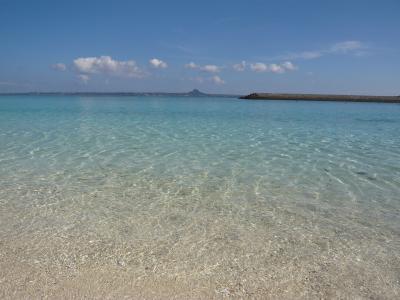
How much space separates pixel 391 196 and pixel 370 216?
4.15 ft

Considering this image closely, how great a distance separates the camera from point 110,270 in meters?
3.55

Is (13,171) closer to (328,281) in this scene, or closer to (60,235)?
(60,235)

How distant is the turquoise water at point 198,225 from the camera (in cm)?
339

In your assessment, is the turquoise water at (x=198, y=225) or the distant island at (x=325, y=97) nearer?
the turquoise water at (x=198, y=225)

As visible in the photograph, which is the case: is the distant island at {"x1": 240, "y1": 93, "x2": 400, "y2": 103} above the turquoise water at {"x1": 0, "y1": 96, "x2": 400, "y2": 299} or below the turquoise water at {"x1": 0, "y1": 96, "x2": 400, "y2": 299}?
below

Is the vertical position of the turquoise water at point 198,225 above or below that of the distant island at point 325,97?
above

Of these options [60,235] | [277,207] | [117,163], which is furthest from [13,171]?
[277,207]

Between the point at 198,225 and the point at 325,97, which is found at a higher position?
the point at 198,225

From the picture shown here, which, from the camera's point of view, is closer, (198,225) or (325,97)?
(198,225)

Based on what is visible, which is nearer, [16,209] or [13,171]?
[16,209]

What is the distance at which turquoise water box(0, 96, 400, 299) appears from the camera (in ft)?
11.1

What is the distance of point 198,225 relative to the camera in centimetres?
479

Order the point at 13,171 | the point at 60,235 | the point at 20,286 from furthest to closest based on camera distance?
the point at 13,171 < the point at 60,235 < the point at 20,286

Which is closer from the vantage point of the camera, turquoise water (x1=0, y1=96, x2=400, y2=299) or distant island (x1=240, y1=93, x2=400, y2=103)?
turquoise water (x1=0, y1=96, x2=400, y2=299)
